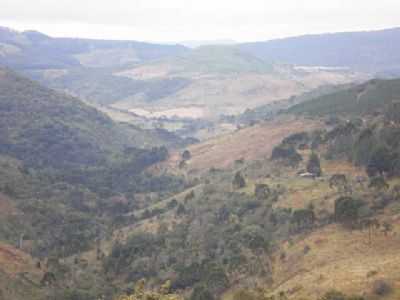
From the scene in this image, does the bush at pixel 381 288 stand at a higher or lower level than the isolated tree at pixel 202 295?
higher

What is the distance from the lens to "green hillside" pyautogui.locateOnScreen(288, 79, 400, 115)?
12294 cm

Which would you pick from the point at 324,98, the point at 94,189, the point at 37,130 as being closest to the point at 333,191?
the point at 94,189

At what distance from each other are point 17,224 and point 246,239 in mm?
40576

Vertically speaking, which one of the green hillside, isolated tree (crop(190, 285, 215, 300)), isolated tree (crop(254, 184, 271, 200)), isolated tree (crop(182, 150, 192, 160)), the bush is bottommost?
isolated tree (crop(182, 150, 192, 160))

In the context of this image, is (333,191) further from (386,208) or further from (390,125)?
(390,125)

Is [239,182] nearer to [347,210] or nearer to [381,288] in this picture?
[347,210]

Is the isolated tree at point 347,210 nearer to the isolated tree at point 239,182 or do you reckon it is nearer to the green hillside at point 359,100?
the isolated tree at point 239,182

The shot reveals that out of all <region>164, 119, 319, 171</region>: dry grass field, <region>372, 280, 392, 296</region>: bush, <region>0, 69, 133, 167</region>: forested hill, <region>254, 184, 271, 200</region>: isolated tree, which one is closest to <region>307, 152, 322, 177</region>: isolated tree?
<region>254, 184, 271, 200</region>: isolated tree

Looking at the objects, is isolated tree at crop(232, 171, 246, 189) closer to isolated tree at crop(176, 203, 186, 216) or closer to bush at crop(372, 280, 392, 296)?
isolated tree at crop(176, 203, 186, 216)

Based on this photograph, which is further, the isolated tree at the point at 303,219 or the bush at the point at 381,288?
the isolated tree at the point at 303,219

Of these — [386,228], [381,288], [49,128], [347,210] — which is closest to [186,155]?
[49,128]

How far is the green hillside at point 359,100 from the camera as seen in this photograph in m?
123

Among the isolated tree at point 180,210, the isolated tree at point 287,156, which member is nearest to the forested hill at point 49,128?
the isolated tree at point 287,156

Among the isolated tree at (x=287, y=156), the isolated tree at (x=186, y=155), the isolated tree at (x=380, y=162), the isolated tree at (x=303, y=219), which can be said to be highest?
the isolated tree at (x=380, y=162)
